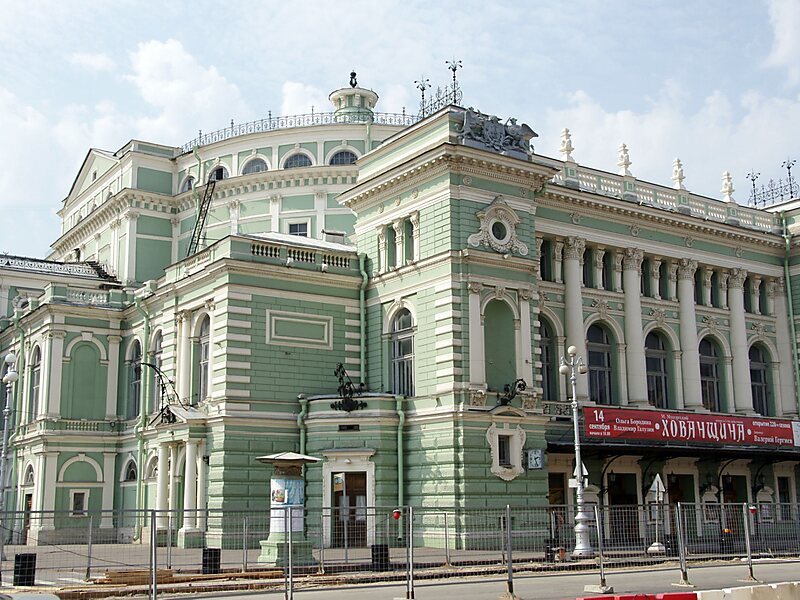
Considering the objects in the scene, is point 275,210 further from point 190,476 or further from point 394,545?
point 394,545

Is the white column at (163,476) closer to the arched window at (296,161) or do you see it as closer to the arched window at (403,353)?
the arched window at (403,353)

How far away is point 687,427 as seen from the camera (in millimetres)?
42781

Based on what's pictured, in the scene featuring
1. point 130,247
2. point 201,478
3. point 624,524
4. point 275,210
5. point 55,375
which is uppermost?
point 275,210

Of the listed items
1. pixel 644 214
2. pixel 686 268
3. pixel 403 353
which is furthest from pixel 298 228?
pixel 686 268

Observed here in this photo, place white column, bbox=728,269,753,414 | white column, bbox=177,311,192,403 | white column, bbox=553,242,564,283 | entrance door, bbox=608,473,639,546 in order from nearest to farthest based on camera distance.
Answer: entrance door, bbox=608,473,639,546, white column, bbox=177,311,192,403, white column, bbox=553,242,564,283, white column, bbox=728,269,753,414

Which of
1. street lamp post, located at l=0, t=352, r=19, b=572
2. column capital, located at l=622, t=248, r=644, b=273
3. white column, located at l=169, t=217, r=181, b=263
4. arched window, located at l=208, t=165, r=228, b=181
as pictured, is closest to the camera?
street lamp post, located at l=0, t=352, r=19, b=572

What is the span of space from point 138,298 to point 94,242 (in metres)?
14.7

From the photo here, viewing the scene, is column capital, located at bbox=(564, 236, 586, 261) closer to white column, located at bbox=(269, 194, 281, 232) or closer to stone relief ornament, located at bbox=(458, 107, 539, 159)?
stone relief ornament, located at bbox=(458, 107, 539, 159)

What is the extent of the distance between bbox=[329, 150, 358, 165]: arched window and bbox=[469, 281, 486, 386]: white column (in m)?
18.3

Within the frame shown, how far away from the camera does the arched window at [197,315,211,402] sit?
133 feet

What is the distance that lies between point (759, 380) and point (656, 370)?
306 inches

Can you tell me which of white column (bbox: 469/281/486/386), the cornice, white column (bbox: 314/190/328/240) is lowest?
white column (bbox: 469/281/486/386)

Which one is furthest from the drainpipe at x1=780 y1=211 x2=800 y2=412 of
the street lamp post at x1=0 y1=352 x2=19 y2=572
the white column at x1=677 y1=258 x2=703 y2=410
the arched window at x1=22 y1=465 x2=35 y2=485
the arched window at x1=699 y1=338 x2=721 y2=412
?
the arched window at x1=22 y1=465 x2=35 y2=485

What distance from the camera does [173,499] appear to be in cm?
3956
